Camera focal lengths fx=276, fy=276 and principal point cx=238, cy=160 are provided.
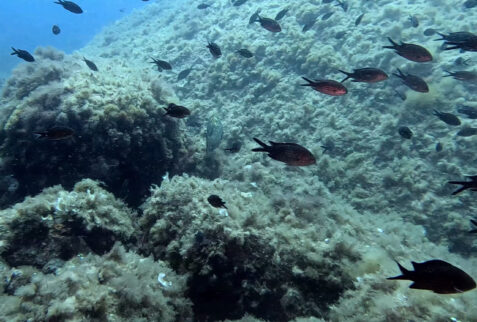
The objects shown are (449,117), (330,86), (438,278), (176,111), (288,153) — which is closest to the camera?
(438,278)

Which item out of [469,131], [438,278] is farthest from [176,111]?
[469,131]

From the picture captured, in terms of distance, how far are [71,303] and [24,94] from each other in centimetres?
706

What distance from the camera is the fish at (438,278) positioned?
2082mm

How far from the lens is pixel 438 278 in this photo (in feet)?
6.91

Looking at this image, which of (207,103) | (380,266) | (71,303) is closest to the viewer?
(71,303)

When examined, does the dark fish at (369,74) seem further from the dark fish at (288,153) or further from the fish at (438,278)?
the fish at (438,278)

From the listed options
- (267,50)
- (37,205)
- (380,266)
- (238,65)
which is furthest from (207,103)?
(380,266)

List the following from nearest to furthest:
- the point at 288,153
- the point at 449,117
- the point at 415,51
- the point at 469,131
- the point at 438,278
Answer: the point at 438,278 < the point at 288,153 < the point at 415,51 < the point at 449,117 < the point at 469,131

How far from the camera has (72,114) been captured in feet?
19.4

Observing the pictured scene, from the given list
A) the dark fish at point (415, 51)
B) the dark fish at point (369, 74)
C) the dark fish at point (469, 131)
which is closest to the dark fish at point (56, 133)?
the dark fish at point (369, 74)

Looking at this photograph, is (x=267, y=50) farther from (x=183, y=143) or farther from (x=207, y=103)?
(x=183, y=143)

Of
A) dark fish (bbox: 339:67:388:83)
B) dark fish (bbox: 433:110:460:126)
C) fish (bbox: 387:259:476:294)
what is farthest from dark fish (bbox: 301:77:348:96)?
dark fish (bbox: 433:110:460:126)

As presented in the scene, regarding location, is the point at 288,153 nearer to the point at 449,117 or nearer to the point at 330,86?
the point at 330,86

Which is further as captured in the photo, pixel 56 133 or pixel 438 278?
pixel 56 133
